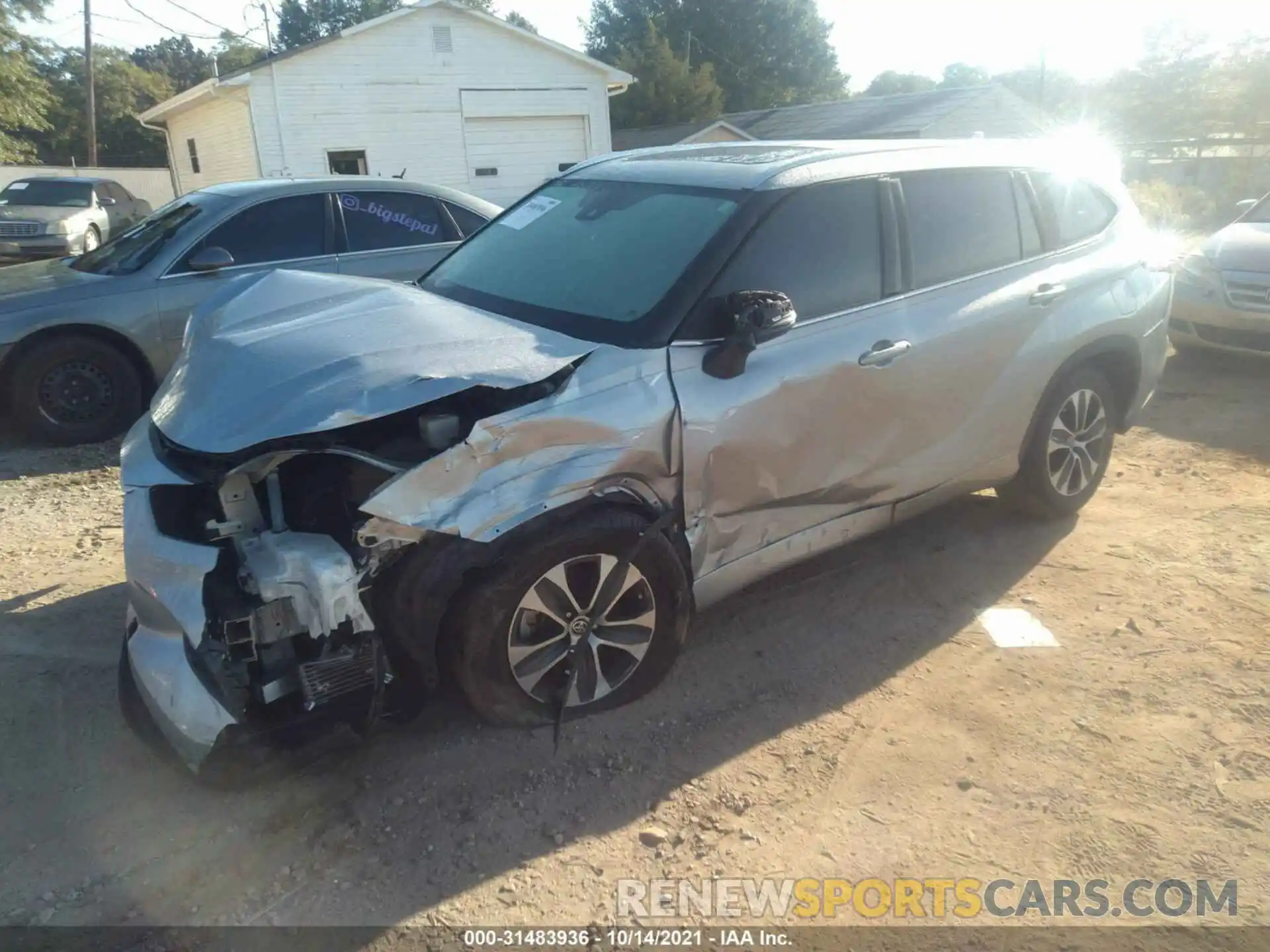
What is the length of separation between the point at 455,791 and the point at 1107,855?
192 centimetres

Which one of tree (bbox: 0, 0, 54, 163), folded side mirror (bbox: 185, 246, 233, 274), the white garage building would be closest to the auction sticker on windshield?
folded side mirror (bbox: 185, 246, 233, 274)

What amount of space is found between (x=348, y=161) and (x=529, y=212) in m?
17.3

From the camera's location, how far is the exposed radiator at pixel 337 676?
8.86 ft

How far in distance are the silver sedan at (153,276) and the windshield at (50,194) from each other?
1403 cm

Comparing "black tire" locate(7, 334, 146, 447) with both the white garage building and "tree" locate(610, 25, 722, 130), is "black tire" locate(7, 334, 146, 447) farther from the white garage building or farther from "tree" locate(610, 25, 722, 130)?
A: "tree" locate(610, 25, 722, 130)

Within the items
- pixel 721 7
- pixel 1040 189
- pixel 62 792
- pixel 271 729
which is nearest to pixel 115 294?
pixel 62 792

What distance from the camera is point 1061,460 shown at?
180 inches

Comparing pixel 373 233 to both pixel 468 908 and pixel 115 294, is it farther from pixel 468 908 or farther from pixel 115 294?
pixel 468 908

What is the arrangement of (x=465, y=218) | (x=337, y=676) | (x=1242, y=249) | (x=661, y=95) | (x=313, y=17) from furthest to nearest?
1. (x=313, y=17)
2. (x=661, y=95)
3. (x=1242, y=249)
4. (x=465, y=218)
5. (x=337, y=676)

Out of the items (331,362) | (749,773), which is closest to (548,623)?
(749,773)

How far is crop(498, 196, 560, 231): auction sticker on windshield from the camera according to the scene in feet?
13.5

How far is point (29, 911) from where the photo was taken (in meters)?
2.47

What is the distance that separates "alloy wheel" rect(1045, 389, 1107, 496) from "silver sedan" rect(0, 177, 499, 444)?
4.47m

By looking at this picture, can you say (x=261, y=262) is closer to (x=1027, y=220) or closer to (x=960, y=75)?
(x=1027, y=220)
